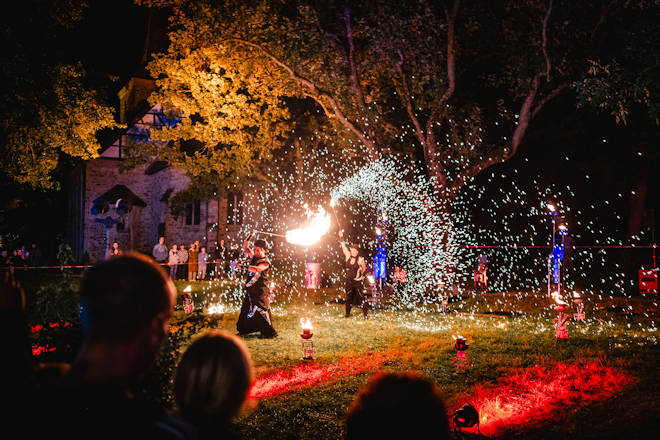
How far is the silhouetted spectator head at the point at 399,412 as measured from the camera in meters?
1.93

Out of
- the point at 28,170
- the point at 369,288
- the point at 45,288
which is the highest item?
the point at 28,170

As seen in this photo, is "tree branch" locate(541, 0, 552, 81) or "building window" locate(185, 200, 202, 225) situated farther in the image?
"building window" locate(185, 200, 202, 225)

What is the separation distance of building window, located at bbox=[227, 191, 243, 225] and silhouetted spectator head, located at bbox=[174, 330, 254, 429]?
3530cm

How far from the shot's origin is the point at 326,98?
17703mm

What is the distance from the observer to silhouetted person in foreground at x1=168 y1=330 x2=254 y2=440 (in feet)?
6.16

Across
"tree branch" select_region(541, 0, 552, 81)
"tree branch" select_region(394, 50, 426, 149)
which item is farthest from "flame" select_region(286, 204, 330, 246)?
"tree branch" select_region(541, 0, 552, 81)

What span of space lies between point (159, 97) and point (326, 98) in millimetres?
7192

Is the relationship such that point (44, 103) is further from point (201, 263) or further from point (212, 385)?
point (212, 385)

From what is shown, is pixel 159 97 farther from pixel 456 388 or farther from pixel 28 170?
pixel 456 388

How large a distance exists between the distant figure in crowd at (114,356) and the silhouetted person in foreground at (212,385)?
0.20 metres

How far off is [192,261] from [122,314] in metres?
24.9

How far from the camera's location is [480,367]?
28.0 feet

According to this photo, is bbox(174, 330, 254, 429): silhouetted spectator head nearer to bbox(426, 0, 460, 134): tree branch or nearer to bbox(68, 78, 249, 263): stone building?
bbox(426, 0, 460, 134): tree branch

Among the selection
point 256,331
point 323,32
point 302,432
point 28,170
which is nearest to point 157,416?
point 302,432
